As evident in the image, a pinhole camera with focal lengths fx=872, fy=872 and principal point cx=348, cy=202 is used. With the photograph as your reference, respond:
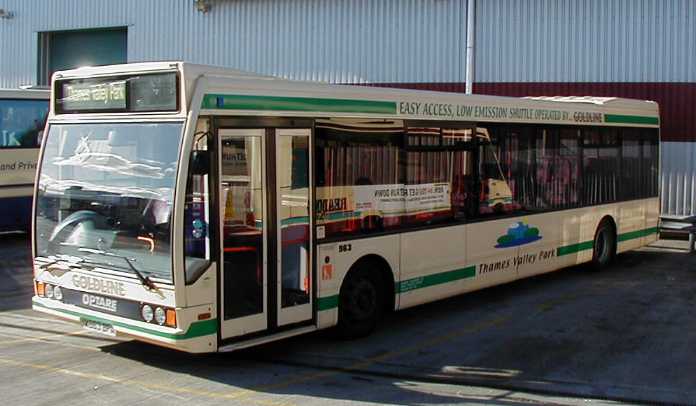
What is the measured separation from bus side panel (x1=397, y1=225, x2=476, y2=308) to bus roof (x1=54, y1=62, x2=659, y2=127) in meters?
1.47

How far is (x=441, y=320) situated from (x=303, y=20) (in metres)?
15.5

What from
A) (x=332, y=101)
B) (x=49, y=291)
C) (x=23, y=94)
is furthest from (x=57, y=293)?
(x=23, y=94)

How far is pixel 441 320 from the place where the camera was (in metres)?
11.1

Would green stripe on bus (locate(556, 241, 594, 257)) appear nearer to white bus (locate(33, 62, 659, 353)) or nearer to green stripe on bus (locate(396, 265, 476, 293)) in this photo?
white bus (locate(33, 62, 659, 353))

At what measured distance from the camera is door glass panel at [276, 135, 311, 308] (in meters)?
8.70

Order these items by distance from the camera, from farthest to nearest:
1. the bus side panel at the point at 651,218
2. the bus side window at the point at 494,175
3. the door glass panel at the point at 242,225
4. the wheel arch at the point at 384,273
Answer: the bus side panel at the point at 651,218
the bus side window at the point at 494,175
the wheel arch at the point at 384,273
the door glass panel at the point at 242,225

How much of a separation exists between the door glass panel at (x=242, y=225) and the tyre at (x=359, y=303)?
54.4 inches

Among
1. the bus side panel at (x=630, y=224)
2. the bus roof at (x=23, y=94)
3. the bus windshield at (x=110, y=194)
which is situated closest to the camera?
the bus windshield at (x=110, y=194)

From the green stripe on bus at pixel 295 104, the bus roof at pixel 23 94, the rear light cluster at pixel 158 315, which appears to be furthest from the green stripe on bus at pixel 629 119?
the bus roof at pixel 23 94

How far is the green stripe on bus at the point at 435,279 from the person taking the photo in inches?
409

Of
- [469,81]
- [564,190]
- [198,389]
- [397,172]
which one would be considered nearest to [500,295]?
[564,190]

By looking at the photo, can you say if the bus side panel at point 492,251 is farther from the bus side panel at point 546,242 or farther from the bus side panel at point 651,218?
the bus side panel at point 651,218

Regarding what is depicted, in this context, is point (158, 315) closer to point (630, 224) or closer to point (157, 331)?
point (157, 331)

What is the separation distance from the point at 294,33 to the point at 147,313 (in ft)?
59.6
